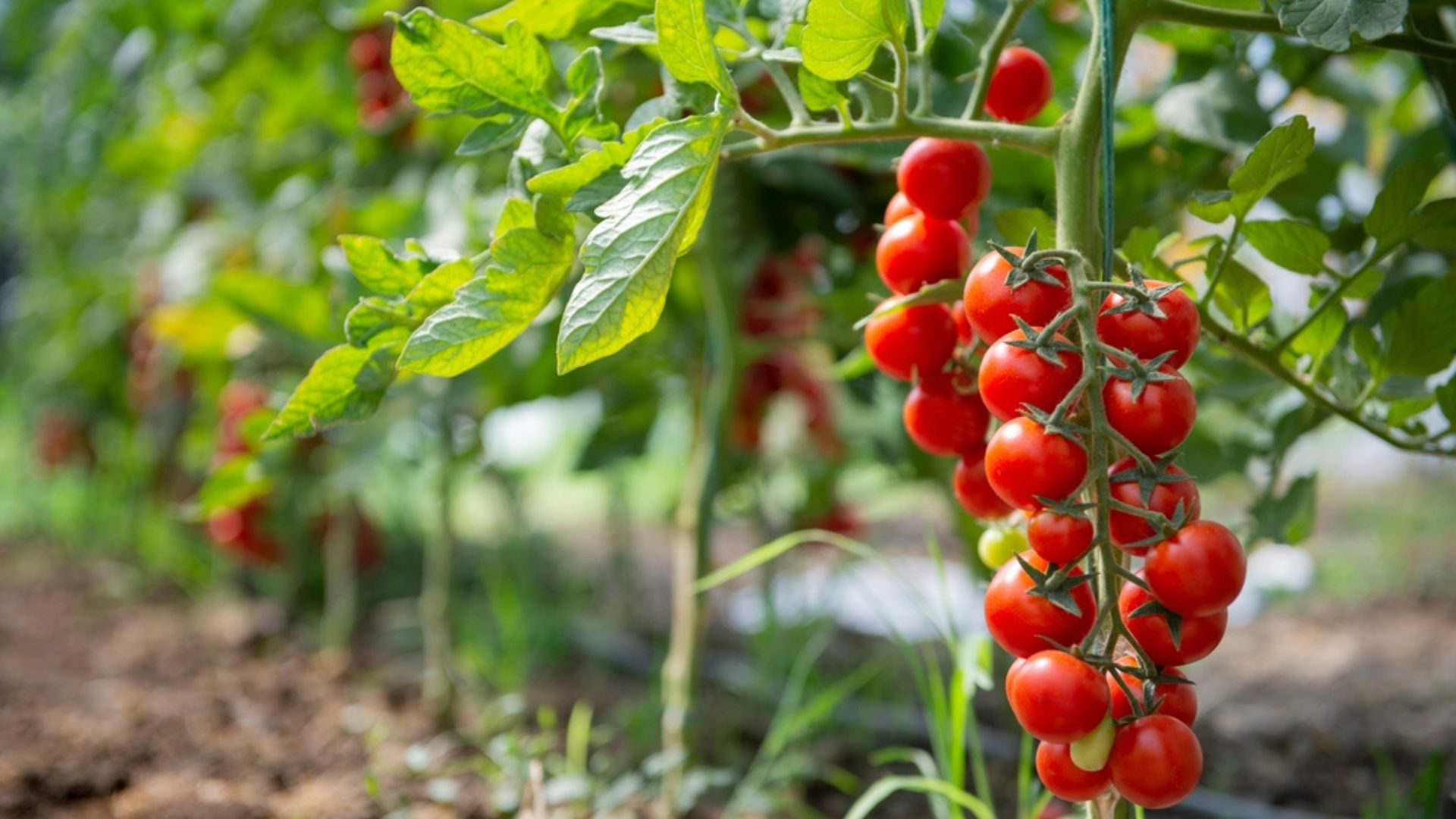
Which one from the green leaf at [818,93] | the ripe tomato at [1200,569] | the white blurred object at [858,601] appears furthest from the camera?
the white blurred object at [858,601]

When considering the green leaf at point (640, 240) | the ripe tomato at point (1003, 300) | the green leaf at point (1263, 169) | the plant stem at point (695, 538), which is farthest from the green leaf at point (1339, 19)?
the plant stem at point (695, 538)

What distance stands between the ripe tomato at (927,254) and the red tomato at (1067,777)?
212 millimetres

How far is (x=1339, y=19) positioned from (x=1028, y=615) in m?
0.27

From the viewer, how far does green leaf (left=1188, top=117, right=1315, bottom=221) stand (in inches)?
17.4

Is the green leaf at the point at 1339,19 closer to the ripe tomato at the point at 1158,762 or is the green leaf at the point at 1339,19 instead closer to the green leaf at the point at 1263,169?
the green leaf at the point at 1263,169

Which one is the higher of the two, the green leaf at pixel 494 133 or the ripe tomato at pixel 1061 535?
the green leaf at pixel 494 133

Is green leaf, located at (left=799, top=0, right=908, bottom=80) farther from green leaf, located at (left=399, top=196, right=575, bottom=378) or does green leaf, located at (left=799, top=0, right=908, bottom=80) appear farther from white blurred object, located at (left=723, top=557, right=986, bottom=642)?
white blurred object, located at (left=723, top=557, right=986, bottom=642)

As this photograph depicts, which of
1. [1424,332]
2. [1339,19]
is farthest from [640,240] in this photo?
[1424,332]

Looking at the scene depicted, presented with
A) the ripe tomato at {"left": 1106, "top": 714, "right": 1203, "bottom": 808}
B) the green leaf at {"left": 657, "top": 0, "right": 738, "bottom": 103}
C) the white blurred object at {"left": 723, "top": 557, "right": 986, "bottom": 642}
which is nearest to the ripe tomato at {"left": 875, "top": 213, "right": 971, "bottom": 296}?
the green leaf at {"left": 657, "top": 0, "right": 738, "bottom": 103}

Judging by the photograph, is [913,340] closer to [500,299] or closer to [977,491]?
[977,491]

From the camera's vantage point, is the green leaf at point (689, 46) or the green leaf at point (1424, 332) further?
the green leaf at point (1424, 332)

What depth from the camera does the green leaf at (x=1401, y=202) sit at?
1.67ft

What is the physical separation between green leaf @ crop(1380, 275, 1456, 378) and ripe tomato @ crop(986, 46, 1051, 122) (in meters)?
0.21

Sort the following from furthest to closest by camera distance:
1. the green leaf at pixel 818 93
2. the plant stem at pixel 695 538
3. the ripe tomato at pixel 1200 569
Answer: the plant stem at pixel 695 538, the green leaf at pixel 818 93, the ripe tomato at pixel 1200 569
